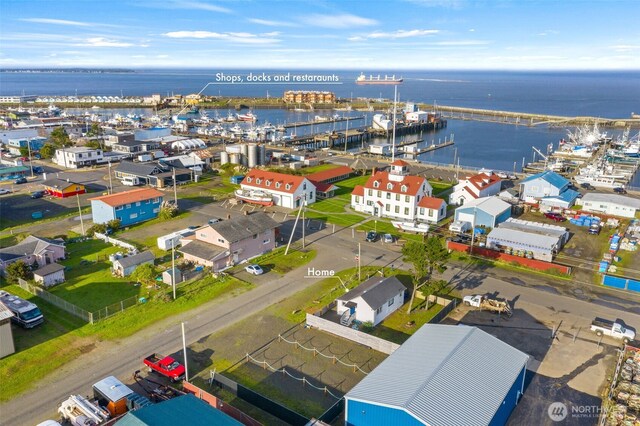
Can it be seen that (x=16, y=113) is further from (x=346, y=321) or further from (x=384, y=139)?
(x=346, y=321)

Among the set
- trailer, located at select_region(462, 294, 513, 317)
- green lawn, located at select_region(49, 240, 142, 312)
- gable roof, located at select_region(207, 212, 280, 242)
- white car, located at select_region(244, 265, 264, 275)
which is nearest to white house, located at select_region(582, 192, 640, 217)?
trailer, located at select_region(462, 294, 513, 317)

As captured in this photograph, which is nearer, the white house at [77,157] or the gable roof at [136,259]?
the gable roof at [136,259]

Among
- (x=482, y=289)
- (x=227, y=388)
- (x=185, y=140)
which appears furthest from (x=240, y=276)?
(x=185, y=140)

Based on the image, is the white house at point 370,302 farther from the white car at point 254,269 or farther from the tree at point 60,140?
the tree at point 60,140

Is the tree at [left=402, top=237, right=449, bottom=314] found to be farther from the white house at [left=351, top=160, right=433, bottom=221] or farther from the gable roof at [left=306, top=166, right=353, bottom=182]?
the gable roof at [left=306, top=166, right=353, bottom=182]

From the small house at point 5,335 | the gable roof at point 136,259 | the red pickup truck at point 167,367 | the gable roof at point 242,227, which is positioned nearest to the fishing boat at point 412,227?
the gable roof at point 242,227

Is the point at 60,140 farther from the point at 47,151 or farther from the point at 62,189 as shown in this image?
the point at 62,189

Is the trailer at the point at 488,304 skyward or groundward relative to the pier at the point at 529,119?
groundward

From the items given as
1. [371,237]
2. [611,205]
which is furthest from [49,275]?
[611,205]
